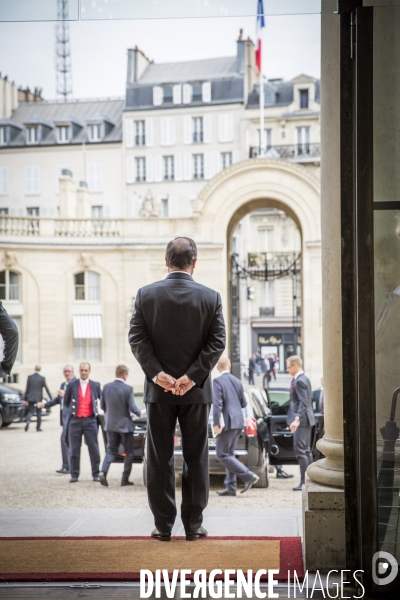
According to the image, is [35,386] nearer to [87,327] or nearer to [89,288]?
[87,327]

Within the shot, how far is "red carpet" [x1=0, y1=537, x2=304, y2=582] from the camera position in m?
4.12

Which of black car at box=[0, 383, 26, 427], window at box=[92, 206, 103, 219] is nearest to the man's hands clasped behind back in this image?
black car at box=[0, 383, 26, 427]

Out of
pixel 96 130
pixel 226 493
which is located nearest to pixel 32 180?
pixel 96 130

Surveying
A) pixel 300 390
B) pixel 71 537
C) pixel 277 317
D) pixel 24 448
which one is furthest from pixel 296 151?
pixel 71 537

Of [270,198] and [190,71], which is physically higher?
[190,71]

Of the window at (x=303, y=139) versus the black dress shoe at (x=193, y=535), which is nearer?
the black dress shoe at (x=193, y=535)

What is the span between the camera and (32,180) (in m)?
53.7

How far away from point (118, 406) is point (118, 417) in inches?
6.6

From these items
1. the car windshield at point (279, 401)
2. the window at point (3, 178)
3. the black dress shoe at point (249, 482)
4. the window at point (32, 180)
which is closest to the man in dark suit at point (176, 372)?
the black dress shoe at point (249, 482)

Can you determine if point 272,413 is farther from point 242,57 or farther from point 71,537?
point 242,57

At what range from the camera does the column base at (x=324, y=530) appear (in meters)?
4.13

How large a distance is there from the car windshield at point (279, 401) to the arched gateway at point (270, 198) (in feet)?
58.1

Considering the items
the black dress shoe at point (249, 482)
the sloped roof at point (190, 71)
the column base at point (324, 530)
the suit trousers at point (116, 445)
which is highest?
the sloped roof at point (190, 71)

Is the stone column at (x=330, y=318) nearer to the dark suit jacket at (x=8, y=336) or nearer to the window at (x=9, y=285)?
the dark suit jacket at (x=8, y=336)
